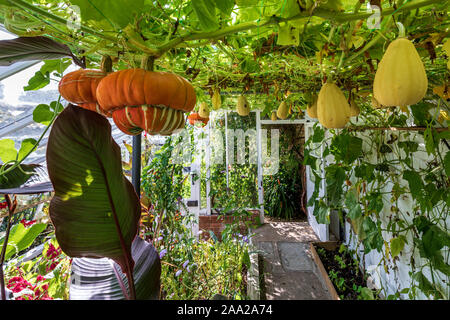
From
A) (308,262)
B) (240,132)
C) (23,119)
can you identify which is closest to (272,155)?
(240,132)

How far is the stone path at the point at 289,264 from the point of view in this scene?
7.43 feet

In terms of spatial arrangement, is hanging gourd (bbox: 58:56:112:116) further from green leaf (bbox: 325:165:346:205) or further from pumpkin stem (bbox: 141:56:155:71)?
green leaf (bbox: 325:165:346:205)

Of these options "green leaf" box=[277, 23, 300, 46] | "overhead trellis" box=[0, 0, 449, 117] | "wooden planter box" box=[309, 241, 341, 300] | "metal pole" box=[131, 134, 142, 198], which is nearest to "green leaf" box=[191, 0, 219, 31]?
"overhead trellis" box=[0, 0, 449, 117]

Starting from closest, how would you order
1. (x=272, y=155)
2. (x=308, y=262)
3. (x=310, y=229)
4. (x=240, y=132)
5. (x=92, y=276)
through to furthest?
1. (x=92, y=276)
2. (x=308, y=262)
3. (x=310, y=229)
4. (x=240, y=132)
5. (x=272, y=155)

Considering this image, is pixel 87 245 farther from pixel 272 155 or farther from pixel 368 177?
pixel 272 155

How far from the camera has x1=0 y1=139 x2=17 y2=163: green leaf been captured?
64 centimetres

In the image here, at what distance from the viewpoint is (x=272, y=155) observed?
4.55 m

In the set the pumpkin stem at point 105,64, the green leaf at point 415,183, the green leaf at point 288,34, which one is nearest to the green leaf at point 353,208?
the green leaf at point 415,183

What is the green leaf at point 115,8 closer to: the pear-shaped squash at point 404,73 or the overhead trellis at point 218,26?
the overhead trellis at point 218,26

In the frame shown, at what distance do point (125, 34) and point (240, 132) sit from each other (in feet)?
12.0

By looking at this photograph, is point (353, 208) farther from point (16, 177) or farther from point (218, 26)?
point (16, 177)

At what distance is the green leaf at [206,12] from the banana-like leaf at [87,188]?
296 millimetres

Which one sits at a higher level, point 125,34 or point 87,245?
point 125,34

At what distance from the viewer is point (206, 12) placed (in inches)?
16.9
